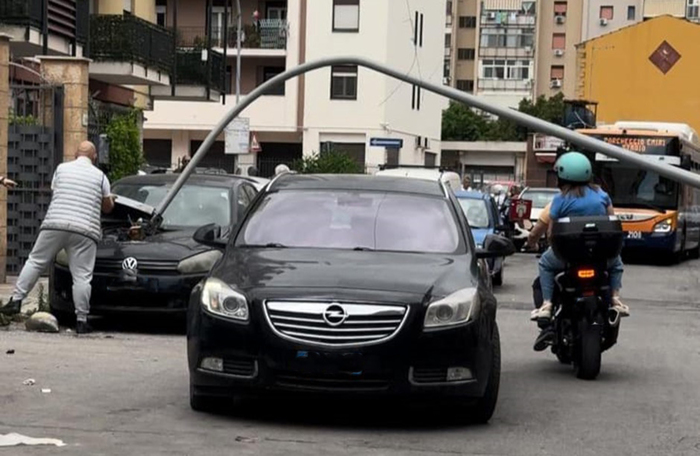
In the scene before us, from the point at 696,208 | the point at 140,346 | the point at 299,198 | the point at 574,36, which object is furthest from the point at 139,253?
the point at 574,36

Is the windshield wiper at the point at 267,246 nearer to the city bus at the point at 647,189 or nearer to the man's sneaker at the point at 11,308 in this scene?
the man's sneaker at the point at 11,308

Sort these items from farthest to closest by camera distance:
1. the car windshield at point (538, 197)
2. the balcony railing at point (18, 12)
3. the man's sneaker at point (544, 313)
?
the car windshield at point (538, 197), the balcony railing at point (18, 12), the man's sneaker at point (544, 313)

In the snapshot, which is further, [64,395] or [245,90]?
[245,90]

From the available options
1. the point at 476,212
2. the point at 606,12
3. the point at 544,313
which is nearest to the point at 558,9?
the point at 606,12

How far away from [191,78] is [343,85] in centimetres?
1760

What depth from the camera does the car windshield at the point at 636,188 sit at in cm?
2697

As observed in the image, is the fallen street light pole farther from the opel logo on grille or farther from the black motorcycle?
the opel logo on grille

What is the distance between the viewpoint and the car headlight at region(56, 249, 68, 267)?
39.9 ft

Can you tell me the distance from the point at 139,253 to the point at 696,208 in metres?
22.3

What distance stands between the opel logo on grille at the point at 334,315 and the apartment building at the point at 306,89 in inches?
A: 1689

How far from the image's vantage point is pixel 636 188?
89.0ft

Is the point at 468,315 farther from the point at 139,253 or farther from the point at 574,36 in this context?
the point at 574,36

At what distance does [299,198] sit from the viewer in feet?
29.9

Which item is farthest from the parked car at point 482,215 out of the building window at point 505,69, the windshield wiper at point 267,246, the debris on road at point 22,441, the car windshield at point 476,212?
the building window at point 505,69
